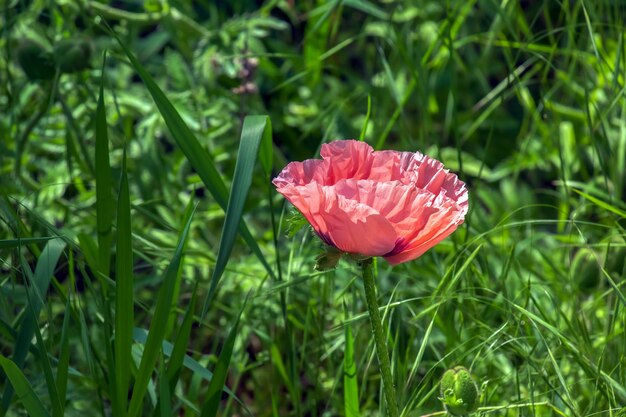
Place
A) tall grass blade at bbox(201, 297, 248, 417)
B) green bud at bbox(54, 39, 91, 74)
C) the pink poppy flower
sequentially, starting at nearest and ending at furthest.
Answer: the pink poppy flower
tall grass blade at bbox(201, 297, 248, 417)
green bud at bbox(54, 39, 91, 74)

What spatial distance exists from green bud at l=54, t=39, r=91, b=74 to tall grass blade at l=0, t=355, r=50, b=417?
90cm

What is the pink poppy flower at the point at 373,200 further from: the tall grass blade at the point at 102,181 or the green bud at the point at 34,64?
the green bud at the point at 34,64

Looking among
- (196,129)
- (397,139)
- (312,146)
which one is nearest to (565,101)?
(397,139)

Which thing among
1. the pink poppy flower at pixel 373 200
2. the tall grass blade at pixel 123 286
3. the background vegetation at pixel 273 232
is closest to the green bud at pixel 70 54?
the background vegetation at pixel 273 232

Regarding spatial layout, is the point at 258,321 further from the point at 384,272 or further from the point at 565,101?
the point at 565,101

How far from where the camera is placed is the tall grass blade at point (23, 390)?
43.0 inches

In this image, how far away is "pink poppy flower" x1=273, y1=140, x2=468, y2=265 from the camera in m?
1.03

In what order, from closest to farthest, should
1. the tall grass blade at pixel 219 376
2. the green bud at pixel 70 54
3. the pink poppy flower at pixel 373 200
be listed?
the pink poppy flower at pixel 373 200
the tall grass blade at pixel 219 376
the green bud at pixel 70 54

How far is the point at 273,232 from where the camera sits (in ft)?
4.78

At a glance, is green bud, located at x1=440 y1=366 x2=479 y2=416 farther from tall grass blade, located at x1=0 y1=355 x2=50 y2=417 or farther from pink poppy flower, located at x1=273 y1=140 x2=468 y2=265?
tall grass blade, located at x1=0 y1=355 x2=50 y2=417

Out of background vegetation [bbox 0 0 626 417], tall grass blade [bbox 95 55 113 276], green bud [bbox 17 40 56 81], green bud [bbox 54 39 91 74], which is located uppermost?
tall grass blade [bbox 95 55 113 276]

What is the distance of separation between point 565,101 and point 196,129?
108 cm

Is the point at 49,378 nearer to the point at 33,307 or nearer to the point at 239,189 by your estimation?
the point at 33,307

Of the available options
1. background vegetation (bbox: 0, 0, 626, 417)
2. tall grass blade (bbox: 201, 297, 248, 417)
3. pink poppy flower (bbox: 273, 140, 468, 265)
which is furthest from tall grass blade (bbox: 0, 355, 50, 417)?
pink poppy flower (bbox: 273, 140, 468, 265)
